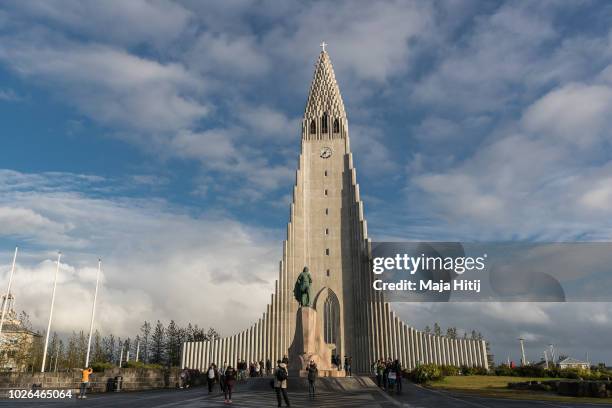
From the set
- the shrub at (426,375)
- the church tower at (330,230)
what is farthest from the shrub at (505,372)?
the church tower at (330,230)

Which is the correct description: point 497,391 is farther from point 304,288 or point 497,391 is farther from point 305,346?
point 304,288

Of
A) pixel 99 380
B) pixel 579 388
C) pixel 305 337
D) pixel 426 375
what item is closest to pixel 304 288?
pixel 305 337

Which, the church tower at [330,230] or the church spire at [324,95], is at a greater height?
the church spire at [324,95]

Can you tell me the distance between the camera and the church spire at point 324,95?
54906 millimetres

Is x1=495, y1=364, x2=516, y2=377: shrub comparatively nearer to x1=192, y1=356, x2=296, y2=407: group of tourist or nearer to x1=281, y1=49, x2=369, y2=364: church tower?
x1=281, y1=49, x2=369, y2=364: church tower

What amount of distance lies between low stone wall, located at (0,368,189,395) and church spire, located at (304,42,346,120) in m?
35.8

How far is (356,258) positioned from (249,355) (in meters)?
13.8

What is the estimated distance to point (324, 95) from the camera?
5612cm

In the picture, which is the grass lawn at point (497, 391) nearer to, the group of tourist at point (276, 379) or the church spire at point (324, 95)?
the group of tourist at point (276, 379)

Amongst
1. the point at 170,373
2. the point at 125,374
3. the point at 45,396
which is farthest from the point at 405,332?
the point at 45,396

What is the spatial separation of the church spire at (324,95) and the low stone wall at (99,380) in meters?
35.8

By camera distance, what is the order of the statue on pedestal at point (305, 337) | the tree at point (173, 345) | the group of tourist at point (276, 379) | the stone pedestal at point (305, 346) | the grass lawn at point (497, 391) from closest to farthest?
the group of tourist at point (276, 379) → the grass lawn at point (497, 391) → the stone pedestal at point (305, 346) → the statue on pedestal at point (305, 337) → the tree at point (173, 345)

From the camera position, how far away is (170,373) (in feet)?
84.5

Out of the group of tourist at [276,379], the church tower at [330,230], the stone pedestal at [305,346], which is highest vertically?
the church tower at [330,230]
